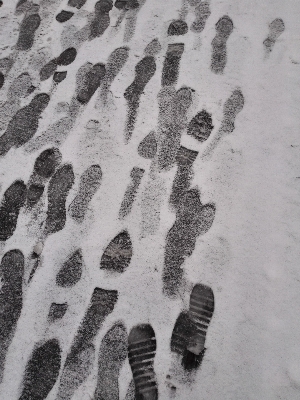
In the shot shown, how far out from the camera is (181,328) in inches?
36.6

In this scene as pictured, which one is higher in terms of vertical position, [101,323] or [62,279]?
[62,279]

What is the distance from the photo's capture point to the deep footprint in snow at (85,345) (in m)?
0.91

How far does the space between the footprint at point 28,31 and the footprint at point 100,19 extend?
23cm

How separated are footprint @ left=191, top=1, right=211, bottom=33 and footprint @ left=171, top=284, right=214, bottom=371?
0.92 m

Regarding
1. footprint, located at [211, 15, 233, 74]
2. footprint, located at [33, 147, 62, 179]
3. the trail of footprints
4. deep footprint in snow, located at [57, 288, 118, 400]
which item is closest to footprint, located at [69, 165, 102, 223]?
the trail of footprints

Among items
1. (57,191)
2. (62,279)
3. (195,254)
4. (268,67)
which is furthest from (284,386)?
(268,67)

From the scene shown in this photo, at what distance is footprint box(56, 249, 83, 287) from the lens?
3.23 feet

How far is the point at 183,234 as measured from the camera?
1009 millimetres

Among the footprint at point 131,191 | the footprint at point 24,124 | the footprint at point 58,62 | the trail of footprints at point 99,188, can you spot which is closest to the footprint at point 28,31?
the trail of footprints at point 99,188

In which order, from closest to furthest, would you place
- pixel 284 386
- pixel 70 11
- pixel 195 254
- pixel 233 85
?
pixel 284 386
pixel 195 254
pixel 233 85
pixel 70 11

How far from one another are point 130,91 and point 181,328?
30.8 inches

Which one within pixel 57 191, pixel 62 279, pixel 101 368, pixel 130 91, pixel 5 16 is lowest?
pixel 101 368

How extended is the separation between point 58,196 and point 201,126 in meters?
0.51

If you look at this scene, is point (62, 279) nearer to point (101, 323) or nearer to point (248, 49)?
point (101, 323)
